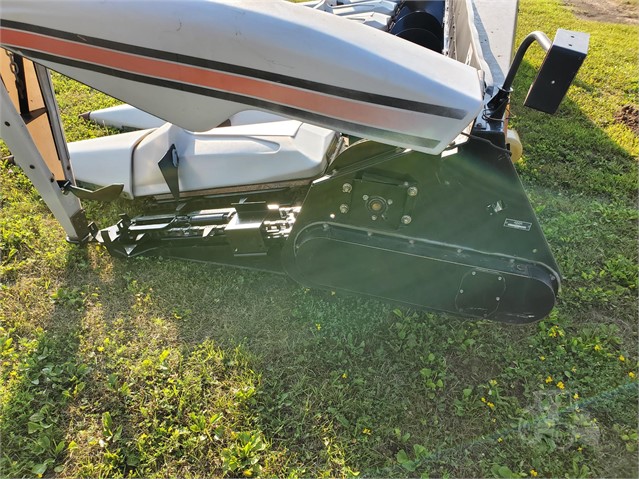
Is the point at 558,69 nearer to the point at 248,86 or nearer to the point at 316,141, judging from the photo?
the point at 248,86

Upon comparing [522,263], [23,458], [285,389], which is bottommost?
[23,458]

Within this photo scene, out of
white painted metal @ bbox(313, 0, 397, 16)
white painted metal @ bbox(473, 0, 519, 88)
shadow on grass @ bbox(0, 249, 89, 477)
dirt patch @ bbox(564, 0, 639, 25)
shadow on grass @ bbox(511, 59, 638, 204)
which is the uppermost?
white painted metal @ bbox(473, 0, 519, 88)

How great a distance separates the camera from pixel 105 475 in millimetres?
1747

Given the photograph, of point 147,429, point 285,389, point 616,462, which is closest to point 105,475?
point 147,429

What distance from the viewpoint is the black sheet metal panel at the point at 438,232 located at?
1.80 meters

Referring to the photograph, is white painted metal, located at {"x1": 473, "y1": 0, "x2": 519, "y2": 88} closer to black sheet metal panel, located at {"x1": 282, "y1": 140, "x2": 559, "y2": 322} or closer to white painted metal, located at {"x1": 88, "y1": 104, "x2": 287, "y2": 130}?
black sheet metal panel, located at {"x1": 282, "y1": 140, "x2": 559, "y2": 322}

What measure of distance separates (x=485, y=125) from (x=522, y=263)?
59 centimetres

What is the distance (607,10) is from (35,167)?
29.8 feet

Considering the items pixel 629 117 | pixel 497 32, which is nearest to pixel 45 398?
pixel 497 32

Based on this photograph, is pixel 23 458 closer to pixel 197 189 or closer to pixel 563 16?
pixel 197 189

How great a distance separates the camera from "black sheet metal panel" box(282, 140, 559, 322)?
1800 millimetres

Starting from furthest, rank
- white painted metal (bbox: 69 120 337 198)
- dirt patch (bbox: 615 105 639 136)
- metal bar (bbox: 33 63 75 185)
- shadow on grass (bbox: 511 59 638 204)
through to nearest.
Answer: dirt patch (bbox: 615 105 639 136) → shadow on grass (bbox: 511 59 638 204) → white painted metal (bbox: 69 120 337 198) → metal bar (bbox: 33 63 75 185)

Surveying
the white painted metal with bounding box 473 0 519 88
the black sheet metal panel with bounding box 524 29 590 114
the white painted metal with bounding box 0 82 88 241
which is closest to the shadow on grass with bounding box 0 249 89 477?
the white painted metal with bounding box 0 82 88 241

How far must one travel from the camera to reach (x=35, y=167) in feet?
7.45
